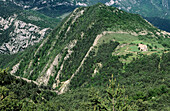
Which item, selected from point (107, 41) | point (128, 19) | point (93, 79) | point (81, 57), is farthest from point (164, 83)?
point (128, 19)

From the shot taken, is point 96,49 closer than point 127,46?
No

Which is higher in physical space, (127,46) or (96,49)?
(127,46)

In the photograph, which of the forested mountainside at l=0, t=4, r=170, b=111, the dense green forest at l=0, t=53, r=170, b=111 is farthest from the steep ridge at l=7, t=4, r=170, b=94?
the dense green forest at l=0, t=53, r=170, b=111

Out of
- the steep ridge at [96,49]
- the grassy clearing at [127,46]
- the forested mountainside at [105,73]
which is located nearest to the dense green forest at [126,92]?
the forested mountainside at [105,73]

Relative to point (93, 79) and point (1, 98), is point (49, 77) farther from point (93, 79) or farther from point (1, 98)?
point (1, 98)

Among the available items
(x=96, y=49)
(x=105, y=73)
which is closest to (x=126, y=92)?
(x=105, y=73)

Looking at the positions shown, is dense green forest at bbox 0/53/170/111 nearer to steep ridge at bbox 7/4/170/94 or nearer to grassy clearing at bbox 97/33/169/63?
steep ridge at bbox 7/4/170/94

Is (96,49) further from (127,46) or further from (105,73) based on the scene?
(105,73)

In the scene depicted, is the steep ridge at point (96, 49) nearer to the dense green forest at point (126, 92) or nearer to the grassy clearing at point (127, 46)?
the grassy clearing at point (127, 46)

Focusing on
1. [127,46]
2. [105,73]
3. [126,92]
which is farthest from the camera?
[127,46]

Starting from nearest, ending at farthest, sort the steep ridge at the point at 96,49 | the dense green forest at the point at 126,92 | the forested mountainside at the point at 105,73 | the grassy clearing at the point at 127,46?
the dense green forest at the point at 126,92 < the forested mountainside at the point at 105,73 < the grassy clearing at the point at 127,46 < the steep ridge at the point at 96,49
